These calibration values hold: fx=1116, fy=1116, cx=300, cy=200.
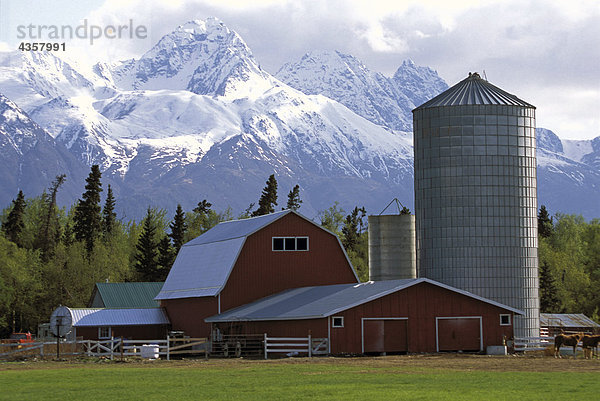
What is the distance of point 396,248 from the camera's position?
221ft

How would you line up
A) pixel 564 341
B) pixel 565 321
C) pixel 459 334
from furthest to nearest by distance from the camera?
pixel 565 321 → pixel 459 334 → pixel 564 341

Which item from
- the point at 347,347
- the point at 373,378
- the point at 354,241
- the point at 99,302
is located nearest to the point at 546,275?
the point at 354,241

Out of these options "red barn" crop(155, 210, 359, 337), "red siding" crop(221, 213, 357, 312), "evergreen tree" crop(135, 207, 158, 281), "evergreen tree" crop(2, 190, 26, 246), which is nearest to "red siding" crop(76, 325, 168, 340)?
"red barn" crop(155, 210, 359, 337)

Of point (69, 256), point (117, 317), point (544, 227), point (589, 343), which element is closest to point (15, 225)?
point (69, 256)

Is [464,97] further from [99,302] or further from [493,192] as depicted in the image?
[99,302]

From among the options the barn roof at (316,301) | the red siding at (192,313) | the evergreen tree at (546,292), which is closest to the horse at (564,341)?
the barn roof at (316,301)

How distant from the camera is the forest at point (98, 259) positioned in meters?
101

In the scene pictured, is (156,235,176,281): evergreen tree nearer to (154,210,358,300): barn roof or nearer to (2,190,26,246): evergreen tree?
(2,190,26,246): evergreen tree

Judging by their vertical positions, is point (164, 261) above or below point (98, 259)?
below

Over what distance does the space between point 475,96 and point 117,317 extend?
93.4 feet

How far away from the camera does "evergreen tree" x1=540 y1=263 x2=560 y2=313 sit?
99.4 m

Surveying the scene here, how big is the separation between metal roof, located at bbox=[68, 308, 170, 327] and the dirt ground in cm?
1637

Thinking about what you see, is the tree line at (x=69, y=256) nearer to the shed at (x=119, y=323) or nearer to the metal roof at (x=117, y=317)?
the metal roof at (x=117, y=317)

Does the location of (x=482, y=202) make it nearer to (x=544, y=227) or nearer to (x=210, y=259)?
(x=210, y=259)
